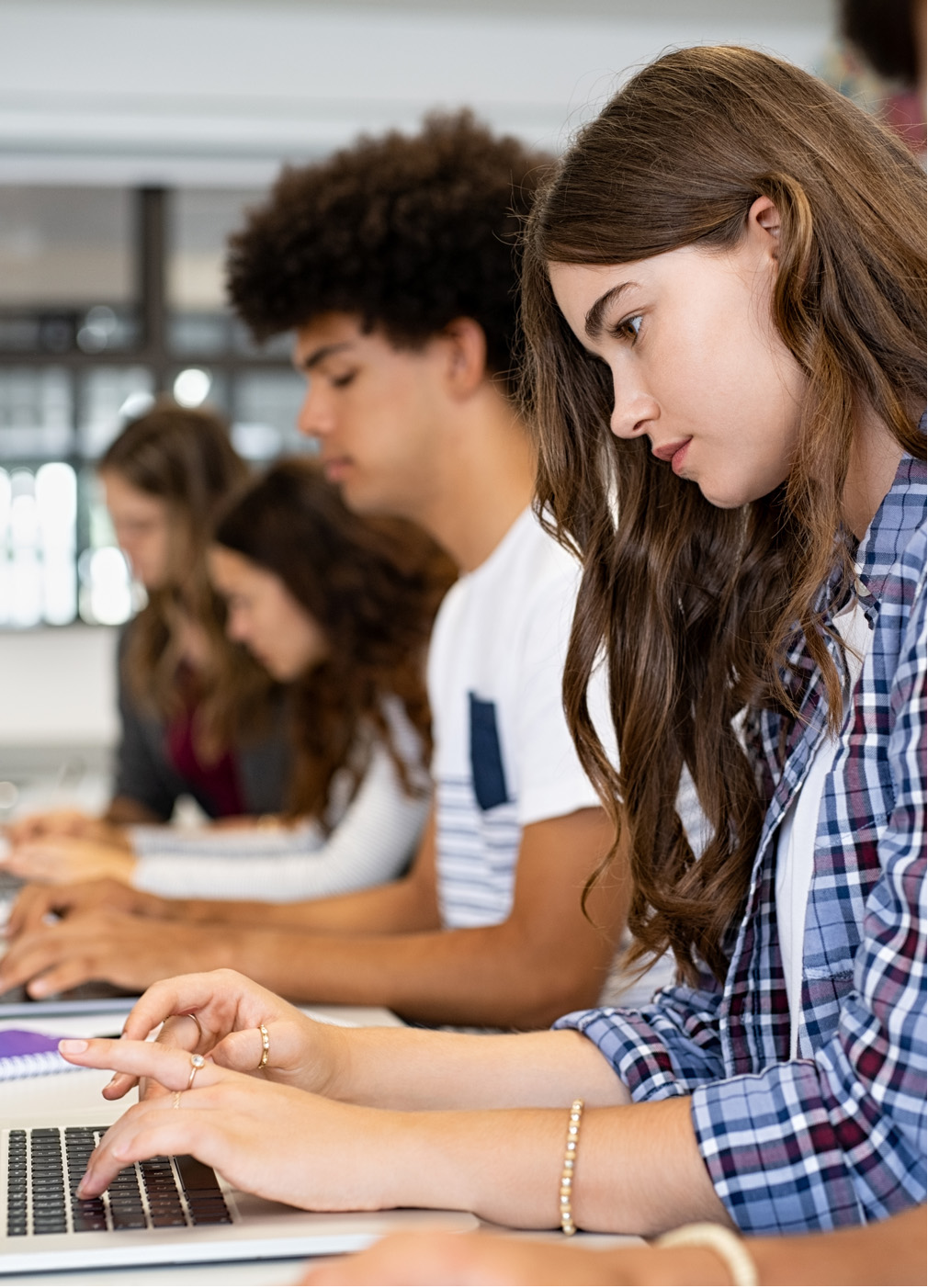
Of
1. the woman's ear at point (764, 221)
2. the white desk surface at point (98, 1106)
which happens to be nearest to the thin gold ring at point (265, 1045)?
the white desk surface at point (98, 1106)

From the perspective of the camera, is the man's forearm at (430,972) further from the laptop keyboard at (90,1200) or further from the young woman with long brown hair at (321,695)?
the young woman with long brown hair at (321,695)

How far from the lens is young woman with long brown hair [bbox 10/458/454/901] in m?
1.95

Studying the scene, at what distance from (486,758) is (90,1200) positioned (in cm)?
73

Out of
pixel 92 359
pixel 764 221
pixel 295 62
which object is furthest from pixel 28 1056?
pixel 92 359

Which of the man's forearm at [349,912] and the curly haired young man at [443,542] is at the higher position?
the curly haired young man at [443,542]

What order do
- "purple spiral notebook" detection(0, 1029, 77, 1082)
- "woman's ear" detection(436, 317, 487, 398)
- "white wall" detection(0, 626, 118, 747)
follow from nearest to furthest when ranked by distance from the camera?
"purple spiral notebook" detection(0, 1029, 77, 1082) < "woman's ear" detection(436, 317, 487, 398) < "white wall" detection(0, 626, 118, 747)

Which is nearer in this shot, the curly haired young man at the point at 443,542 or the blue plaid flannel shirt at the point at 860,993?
the blue plaid flannel shirt at the point at 860,993

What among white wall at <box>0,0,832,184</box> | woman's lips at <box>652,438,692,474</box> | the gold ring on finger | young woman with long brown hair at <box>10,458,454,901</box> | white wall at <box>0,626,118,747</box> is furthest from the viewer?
white wall at <box>0,626,118,747</box>

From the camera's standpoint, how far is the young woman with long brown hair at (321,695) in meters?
1.95

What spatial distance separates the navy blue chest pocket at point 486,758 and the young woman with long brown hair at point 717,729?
358mm

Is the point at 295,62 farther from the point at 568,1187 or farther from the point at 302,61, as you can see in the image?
the point at 568,1187

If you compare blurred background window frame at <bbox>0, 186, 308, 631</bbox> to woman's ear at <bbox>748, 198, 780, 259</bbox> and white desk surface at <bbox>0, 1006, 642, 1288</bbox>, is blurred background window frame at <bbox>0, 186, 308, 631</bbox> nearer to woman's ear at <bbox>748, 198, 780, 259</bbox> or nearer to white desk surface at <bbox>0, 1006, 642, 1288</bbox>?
white desk surface at <bbox>0, 1006, 642, 1288</bbox>

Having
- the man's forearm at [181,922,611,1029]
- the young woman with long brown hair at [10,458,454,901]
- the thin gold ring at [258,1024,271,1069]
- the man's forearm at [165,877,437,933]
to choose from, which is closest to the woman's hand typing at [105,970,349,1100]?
the thin gold ring at [258,1024,271,1069]

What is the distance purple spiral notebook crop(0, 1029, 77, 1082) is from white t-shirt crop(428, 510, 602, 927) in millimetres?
420
